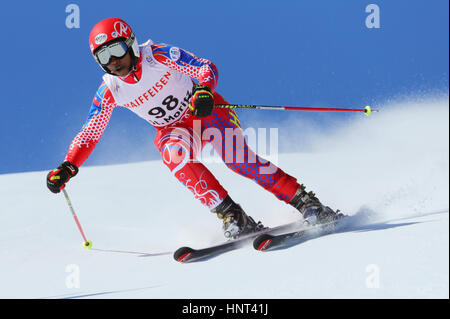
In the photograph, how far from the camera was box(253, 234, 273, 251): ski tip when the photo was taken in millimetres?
3209

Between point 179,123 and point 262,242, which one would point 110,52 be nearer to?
point 179,123

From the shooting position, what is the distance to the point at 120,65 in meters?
3.41

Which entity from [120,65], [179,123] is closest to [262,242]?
[179,123]

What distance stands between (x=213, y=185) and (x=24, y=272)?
4.79ft

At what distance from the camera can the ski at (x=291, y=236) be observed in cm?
322

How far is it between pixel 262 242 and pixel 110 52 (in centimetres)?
147

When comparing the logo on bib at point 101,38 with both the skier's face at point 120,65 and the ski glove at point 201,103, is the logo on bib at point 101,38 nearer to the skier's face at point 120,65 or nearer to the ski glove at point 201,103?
the skier's face at point 120,65

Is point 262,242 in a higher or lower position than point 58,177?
lower

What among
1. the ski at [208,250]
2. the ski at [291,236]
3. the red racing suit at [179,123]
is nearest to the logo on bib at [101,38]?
the red racing suit at [179,123]

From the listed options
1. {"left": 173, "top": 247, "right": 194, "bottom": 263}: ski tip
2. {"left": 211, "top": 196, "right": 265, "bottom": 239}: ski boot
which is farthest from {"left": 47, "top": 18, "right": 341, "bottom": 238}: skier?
{"left": 173, "top": 247, "right": 194, "bottom": 263}: ski tip

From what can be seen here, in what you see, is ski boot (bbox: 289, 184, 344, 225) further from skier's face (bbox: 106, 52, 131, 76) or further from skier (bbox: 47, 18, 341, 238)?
skier's face (bbox: 106, 52, 131, 76)

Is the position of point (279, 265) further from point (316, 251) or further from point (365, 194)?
point (365, 194)

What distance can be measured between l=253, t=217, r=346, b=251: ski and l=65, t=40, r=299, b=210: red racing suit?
0.36m

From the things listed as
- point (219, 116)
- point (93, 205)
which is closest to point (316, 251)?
point (219, 116)
